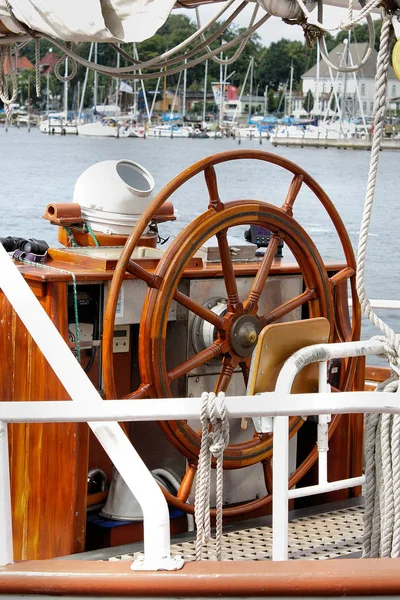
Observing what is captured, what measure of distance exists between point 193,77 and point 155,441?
9118cm

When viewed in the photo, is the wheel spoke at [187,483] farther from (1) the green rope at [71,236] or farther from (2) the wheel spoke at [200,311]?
(1) the green rope at [71,236]

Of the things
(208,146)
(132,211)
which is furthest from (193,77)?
(132,211)

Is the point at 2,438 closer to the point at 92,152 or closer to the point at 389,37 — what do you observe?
the point at 389,37

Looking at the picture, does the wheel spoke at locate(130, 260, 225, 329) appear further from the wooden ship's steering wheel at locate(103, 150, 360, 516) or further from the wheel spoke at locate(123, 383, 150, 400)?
the wheel spoke at locate(123, 383, 150, 400)

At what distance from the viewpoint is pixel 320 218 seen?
34.3 m

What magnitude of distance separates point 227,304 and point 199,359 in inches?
12.4

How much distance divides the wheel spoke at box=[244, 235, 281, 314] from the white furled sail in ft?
3.84

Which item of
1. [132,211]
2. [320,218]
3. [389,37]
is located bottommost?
[320,218]

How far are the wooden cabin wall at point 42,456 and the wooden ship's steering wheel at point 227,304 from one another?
11.1 inches

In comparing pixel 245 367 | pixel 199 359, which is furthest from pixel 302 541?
pixel 199 359

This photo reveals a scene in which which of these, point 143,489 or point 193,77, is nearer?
point 143,489

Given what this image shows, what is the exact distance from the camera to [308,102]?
10288 centimetres

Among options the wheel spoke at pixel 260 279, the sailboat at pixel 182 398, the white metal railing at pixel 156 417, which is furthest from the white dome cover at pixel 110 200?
the white metal railing at pixel 156 417

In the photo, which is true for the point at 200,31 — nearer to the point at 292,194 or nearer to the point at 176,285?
the point at 292,194
